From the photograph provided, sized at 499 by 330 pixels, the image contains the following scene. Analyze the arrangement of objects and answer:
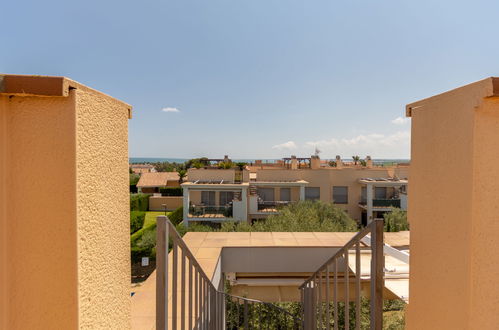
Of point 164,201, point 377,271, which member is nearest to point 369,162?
point 164,201

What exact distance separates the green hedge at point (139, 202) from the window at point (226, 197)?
11.7m

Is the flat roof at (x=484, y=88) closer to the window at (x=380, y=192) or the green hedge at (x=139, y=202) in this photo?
the window at (x=380, y=192)

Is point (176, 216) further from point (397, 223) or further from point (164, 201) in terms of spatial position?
point (397, 223)

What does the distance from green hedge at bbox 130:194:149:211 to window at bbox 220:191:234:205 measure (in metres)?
11.7

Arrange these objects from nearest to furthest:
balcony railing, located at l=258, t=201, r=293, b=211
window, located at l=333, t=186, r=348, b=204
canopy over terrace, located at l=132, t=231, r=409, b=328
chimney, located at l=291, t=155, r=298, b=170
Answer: canopy over terrace, located at l=132, t=231, r=409, b=328, balcony railing, located at l=258, t=201, r=293, b=211, window, located at l=333, t=186, r=348, b=204, chimney, located at l=291, t=155, r=298, b=170

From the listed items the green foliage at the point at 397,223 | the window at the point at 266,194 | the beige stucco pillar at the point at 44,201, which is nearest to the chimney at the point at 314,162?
the window at the point at 266,194

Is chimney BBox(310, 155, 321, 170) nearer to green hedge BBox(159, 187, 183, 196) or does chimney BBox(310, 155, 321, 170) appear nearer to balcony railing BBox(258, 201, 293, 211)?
balcony railing BBox(258, 201, 293, 211)

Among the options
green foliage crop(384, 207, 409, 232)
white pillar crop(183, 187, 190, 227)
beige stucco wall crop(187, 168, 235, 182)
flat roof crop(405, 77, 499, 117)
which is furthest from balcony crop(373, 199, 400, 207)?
flat roof crop(405, 77, 499, 117)

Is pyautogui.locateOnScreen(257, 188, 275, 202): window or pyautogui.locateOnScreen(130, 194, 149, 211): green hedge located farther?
pyautogui.locateOnScreen(130, 194, 149, 211): green hedge

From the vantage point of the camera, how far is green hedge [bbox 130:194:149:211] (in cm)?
2954

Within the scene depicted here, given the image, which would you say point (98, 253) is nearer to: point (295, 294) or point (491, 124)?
point (491, 124)

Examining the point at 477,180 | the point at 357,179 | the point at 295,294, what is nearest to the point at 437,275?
the point at 477,180

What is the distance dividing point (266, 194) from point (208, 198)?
14.9ft

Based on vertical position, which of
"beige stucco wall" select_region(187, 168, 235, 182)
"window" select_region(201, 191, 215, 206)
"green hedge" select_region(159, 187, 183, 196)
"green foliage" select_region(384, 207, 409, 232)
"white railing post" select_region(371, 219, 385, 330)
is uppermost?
"white railing post" select_region(371, 219, 385, 330)
